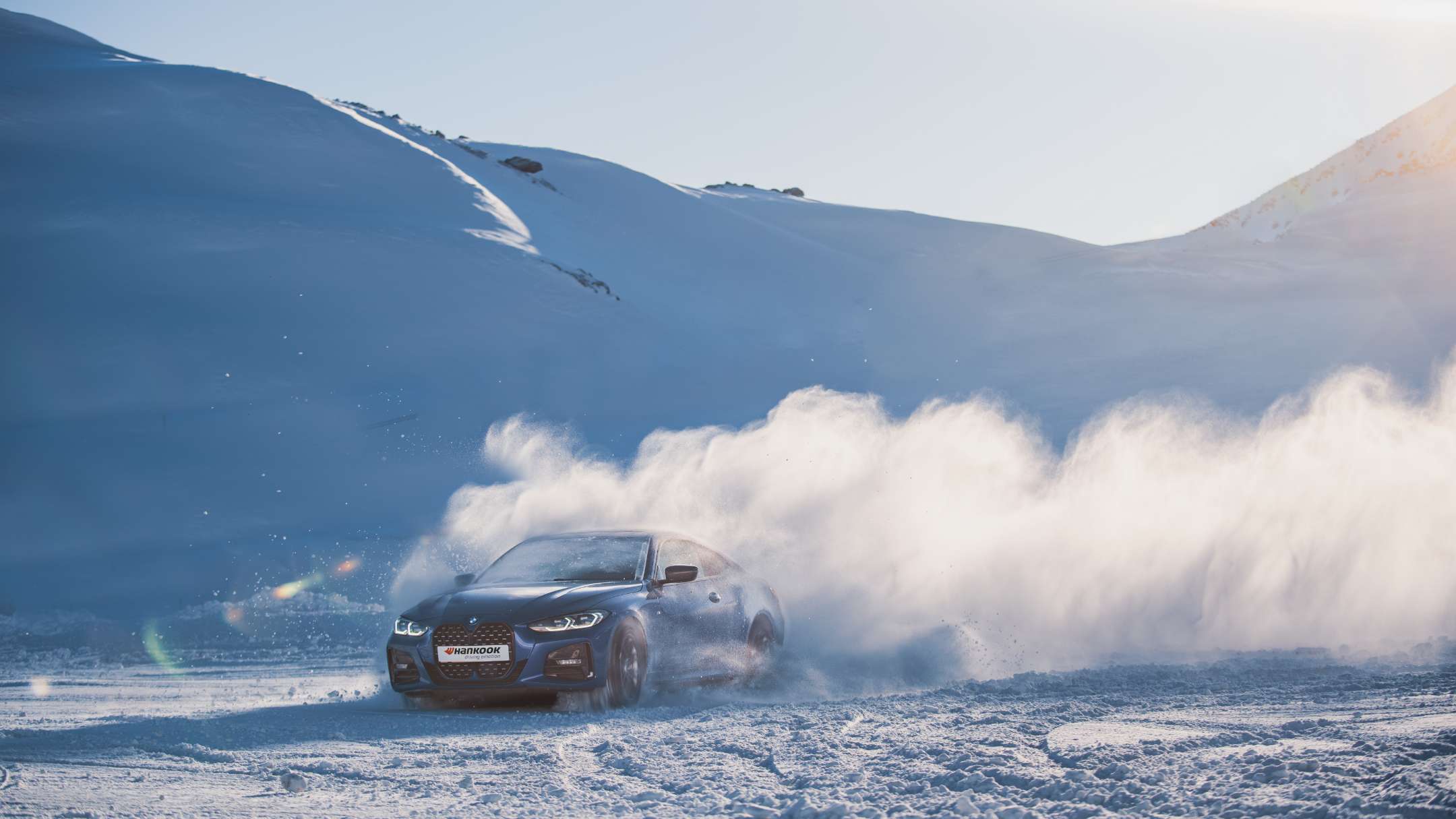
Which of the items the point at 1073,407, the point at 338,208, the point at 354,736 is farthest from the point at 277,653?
the point at 338,208

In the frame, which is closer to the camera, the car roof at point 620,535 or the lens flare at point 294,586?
the car roof at point 620,535

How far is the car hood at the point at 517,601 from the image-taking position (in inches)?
345

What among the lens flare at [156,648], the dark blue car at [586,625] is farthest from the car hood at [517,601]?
the lens flare at [156,648]

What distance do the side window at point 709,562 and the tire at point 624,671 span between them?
4.08 ft

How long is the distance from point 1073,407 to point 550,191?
3573 cm

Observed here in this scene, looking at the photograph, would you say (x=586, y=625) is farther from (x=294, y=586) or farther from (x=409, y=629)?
(x=294, y=586)

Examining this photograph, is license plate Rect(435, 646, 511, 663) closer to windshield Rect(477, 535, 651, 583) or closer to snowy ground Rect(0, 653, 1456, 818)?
snowy ground Rect(0, 653, 1456, 818)

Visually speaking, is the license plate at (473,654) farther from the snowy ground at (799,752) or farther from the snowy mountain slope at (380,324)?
the snowy mountain slope at (380,324)

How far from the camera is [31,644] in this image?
41.6 feet

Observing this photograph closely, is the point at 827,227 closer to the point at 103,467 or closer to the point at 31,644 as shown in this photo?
the point at 103,467

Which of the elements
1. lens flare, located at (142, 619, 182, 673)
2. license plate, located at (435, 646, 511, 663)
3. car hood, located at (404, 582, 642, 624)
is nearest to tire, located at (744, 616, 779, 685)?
car hood, located at (404, 582, 642, 624)

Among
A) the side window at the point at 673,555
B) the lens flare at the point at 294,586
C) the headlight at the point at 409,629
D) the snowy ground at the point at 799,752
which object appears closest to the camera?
the snowy ground at the point at 799,752

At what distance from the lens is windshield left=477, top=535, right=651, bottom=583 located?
9.64 meters

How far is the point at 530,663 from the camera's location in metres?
8.64
